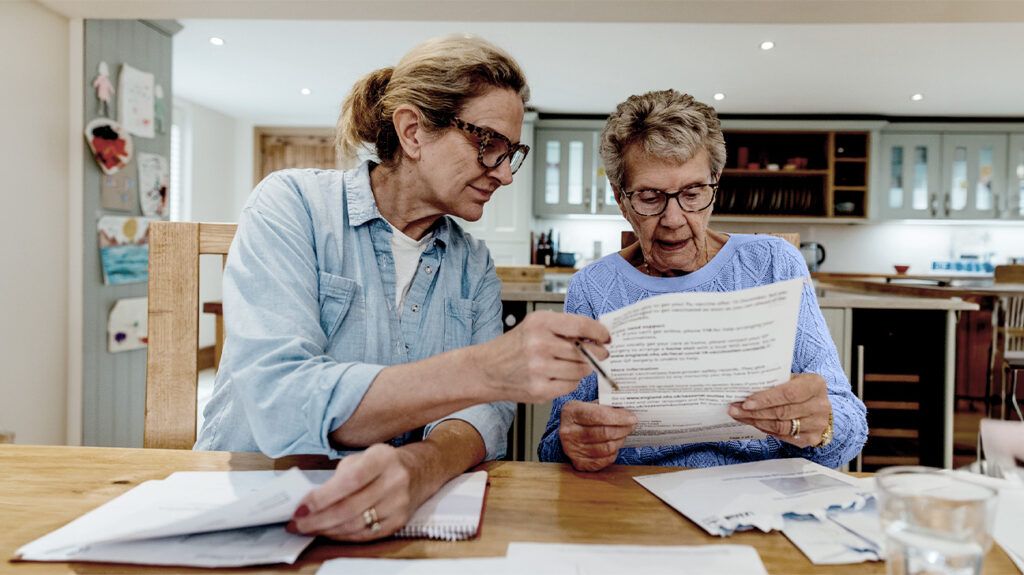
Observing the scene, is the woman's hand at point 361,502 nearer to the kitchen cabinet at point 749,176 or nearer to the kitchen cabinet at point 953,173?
the kitchen cabinet at point 749,176

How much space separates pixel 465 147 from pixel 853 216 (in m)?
6.55

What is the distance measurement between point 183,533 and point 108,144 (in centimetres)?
309

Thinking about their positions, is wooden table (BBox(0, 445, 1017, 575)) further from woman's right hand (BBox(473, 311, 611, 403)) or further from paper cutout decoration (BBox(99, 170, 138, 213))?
paper cutout decoration (BBox(99, 170, 138, 213))

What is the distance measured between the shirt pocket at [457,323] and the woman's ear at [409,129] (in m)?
0.27

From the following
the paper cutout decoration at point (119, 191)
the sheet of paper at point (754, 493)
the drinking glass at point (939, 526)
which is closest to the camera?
the drinking glass at point (939, 526)

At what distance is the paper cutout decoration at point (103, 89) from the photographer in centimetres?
316

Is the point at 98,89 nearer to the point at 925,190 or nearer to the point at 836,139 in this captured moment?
the point at 836,139

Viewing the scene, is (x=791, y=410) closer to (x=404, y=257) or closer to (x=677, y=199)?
(x=677, y=199)

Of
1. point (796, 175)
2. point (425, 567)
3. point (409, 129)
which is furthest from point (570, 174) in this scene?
point (425, 567)

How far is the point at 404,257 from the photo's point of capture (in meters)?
1.27

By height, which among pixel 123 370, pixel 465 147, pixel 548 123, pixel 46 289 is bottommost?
pixel 123 370

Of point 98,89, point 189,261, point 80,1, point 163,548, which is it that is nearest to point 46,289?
point 98,89

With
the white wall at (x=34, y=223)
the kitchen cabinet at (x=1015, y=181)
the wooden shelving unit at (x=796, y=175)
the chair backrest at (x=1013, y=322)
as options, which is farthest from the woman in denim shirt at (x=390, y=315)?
the kitchen cabinet at (x=1015, y=181)

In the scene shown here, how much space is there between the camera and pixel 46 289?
9.86 feet
